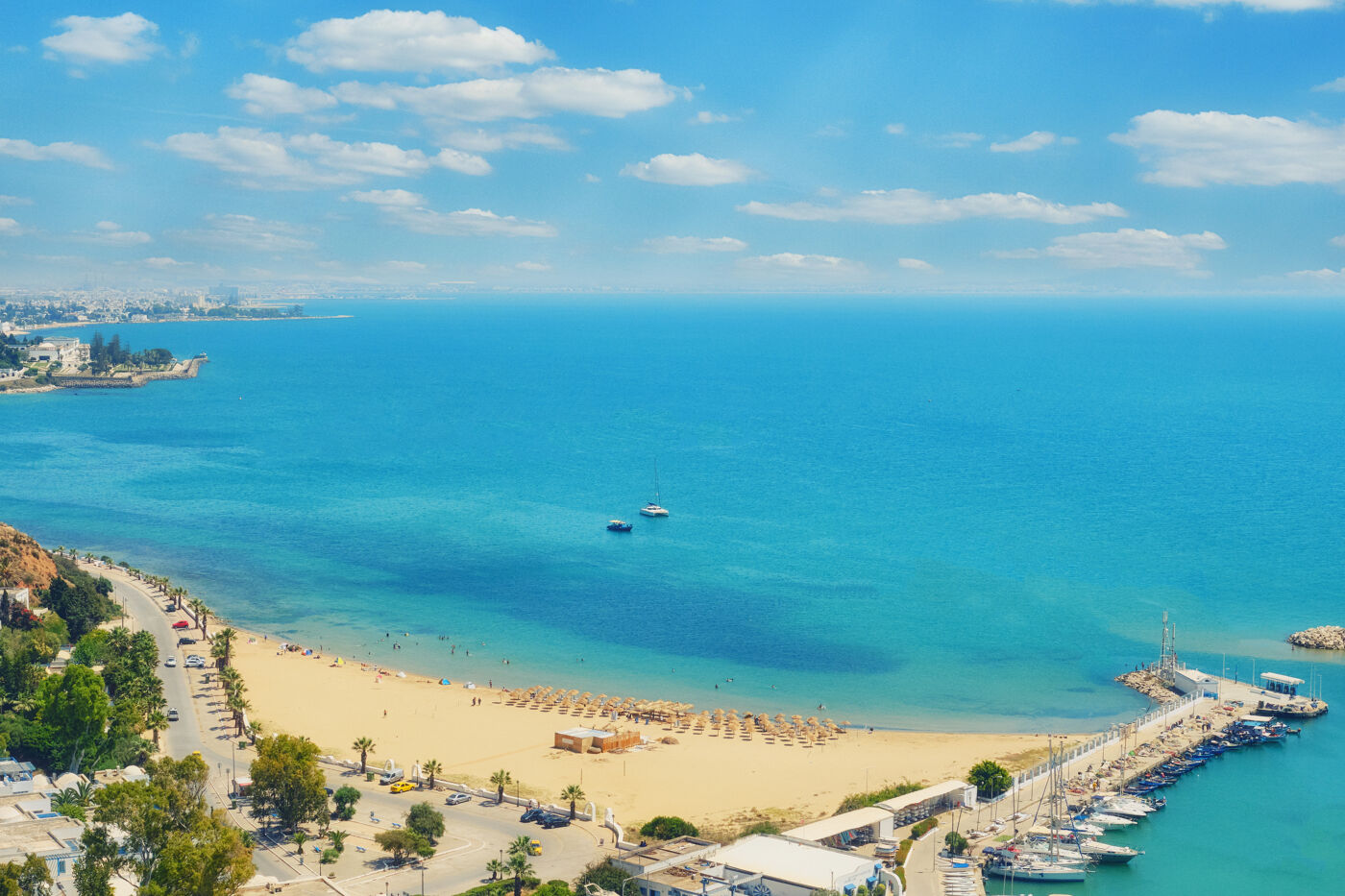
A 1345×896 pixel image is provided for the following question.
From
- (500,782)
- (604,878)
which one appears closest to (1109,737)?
(500,782)

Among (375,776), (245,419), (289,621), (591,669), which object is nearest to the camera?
(375,776)

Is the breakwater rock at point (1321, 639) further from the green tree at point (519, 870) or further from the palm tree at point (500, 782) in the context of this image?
the green tree at point (519, 870)

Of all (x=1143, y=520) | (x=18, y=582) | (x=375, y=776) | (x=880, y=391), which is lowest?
(x=375, y=776)

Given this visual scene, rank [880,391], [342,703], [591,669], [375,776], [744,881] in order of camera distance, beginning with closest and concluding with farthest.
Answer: [744,881] < [375,776] < [342,703] < [591,669] < [880,391]

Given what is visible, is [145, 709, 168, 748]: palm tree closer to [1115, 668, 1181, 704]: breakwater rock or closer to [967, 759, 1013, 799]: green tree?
[967, 759, 1013, 799]: green tree

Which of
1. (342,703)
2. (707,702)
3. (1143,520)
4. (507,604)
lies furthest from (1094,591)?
(342,703)

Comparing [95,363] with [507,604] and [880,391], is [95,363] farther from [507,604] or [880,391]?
[507,604]

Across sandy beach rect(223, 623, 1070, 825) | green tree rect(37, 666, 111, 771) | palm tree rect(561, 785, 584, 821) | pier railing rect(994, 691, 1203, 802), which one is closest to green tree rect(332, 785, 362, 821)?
sandy beach rect(223, 623, 1070, 825)
